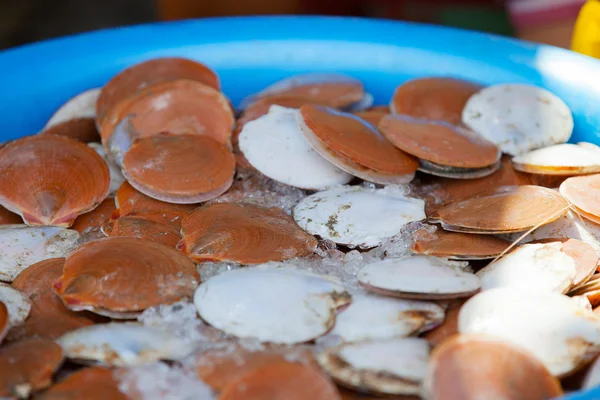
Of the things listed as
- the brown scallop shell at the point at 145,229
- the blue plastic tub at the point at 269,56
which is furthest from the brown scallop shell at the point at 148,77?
the brown scallop shell at the point at 145,229

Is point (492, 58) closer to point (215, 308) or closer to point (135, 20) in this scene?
point (215, 308)

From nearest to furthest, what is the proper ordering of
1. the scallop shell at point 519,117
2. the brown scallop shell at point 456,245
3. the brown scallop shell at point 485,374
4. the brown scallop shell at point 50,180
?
1. the brown scallop shell at point 485,374
2. the brown scallop shell at point 456,245
3. the brown scallop shell at point 50,180
4. the scallop shell at point 519,117

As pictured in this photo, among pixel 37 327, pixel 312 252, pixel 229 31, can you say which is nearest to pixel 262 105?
pixel 229 31

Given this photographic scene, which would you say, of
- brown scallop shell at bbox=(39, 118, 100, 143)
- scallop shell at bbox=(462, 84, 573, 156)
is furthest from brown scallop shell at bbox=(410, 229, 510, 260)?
brown scallop shell at bbox=(39, 118, 100, 143)

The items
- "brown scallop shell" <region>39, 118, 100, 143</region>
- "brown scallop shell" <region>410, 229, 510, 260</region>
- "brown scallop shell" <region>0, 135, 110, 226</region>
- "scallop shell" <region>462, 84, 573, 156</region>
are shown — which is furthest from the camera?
"brown scallop shell" <region>39, 118, 100, 143</region>

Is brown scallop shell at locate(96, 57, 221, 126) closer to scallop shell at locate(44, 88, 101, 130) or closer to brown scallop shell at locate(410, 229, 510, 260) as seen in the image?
scallop shell at locate(44, 88, 101, 130)

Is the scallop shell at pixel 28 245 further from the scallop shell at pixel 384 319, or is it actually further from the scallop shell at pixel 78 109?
the scallop shell at pixel 384 319

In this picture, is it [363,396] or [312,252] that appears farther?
[312,252]
